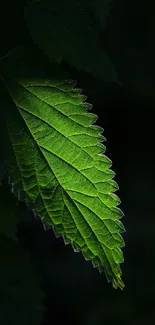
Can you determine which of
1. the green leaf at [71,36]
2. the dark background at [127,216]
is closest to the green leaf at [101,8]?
the green leaf at [71,36]

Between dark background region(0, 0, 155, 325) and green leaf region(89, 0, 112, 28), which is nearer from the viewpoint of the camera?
green leaf region(89, 0, 112, 28)

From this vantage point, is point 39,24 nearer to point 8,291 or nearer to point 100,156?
point 100,156

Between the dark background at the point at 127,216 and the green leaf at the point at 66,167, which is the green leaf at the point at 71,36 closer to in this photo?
the green leaf at the point at 66,167

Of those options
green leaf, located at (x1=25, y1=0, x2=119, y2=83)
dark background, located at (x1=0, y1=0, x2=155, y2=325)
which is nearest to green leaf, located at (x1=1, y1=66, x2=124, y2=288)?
green leaf, located at (x1=25, y1=0, x2=119, y2=83)

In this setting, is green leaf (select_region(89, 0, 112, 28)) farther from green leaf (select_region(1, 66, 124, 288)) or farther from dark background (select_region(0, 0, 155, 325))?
dark background (select_region(0, 0, 155, 325))

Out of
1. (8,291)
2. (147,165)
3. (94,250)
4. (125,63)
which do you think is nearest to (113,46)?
(125,63)

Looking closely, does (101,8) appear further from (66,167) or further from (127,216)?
(127,216)

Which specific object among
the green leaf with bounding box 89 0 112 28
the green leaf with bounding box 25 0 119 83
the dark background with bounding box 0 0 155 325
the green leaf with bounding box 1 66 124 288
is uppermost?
the green leaf with bounding box 89 0 112 28

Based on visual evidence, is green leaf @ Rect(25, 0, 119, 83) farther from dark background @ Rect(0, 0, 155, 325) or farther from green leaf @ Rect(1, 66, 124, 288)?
dark background @ Rect(0, 0, 155, 325)

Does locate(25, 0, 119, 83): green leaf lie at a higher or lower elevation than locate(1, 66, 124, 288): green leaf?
higher
